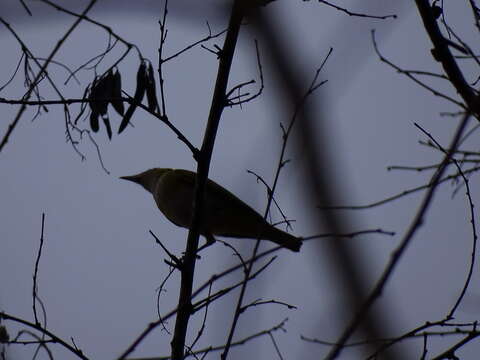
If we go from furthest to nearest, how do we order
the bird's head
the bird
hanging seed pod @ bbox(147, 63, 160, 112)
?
the bird's head → the bird → hanging seed pod @ bbox(147, 63, 160, 112)

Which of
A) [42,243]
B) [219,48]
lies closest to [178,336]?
[42,243]

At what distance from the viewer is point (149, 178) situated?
605cm

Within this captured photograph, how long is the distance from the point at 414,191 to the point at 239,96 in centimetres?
95

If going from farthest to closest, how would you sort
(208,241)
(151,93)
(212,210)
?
(212,210)
(208,241)
(151,93)

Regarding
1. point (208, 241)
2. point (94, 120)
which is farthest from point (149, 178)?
point (94, 120)

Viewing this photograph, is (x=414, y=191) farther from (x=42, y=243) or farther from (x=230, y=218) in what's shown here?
(x=230, y=218)

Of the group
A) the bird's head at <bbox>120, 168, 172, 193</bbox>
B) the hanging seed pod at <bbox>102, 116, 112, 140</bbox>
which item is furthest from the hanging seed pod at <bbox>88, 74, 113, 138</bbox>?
the bird's head at <bbox>120, 168, 172, 193</bbox>

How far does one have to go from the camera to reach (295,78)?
2.64 feet

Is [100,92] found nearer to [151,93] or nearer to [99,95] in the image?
[99,95]

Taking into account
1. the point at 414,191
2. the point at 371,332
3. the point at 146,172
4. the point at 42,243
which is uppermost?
the point at 146,172

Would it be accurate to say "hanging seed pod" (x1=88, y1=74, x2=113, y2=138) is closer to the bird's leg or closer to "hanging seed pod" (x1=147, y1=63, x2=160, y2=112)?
"hanging seed pod" (x1=147, y1=63, x2=160, y2=112)

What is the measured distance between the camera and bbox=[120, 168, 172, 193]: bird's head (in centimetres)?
593

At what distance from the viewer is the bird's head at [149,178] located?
593 cm

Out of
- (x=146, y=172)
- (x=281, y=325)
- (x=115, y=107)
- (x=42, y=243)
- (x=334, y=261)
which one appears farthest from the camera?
(x=146, y=172)
